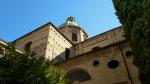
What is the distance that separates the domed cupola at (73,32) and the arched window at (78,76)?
9.09 m

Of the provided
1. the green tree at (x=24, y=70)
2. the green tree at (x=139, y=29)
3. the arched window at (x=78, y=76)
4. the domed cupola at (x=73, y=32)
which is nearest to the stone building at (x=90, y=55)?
the arched window at (x=78, y=76)

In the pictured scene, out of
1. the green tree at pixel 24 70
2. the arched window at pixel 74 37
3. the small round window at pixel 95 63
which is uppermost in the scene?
the arched window at pixel 74 37

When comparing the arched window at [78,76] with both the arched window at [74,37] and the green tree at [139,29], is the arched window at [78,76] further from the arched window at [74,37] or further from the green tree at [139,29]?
the arched window at [74,37]

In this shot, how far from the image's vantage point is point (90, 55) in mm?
15156

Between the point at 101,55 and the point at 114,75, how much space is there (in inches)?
71.2

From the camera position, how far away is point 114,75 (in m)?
13.6

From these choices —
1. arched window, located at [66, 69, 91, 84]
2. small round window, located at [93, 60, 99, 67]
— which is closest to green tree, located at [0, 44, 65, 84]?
arched window, located at [66, 69, 91, 84]

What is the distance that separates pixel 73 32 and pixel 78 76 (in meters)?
10.6

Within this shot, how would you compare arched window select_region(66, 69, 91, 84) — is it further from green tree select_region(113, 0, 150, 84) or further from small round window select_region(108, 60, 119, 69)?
green tree select_region(113, 0, 150, 84)

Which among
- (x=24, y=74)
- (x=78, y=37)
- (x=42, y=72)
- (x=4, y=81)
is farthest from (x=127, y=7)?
(x=78, y=37)

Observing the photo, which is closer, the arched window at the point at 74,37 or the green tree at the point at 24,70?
the green tree at the point at 24,70

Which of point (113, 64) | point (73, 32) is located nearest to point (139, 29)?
point (113, 64)

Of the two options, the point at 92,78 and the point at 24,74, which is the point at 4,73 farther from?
the point at 92,78

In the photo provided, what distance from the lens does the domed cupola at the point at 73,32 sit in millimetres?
24453
